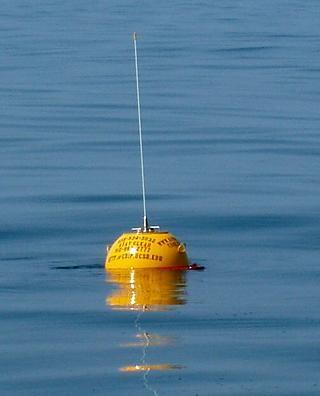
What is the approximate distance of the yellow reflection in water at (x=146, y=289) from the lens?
1350 centimetres

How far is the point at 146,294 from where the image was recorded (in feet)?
45.5

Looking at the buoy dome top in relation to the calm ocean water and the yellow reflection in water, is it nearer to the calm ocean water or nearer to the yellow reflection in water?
the yellow reflection in water

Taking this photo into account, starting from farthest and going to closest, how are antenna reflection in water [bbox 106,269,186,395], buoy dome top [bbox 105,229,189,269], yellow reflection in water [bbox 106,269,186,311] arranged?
buoy dome top [bbox 105,229,189,269]
yellow reflection in water [bbox 106,269,186,311]
antenna reflection in water [bbox 106,269,186,395]

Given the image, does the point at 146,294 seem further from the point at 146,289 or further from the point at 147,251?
the point at 147,251

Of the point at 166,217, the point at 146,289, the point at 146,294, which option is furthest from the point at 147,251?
the point at 166,217

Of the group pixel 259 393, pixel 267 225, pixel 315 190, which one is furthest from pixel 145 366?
pixel 315 190

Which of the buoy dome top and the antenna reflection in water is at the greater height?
the buoy dome top

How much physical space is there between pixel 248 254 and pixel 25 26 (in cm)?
3526

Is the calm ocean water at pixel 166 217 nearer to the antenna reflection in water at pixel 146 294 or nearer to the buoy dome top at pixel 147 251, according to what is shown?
the antenna reflection in water at pixel 146 294

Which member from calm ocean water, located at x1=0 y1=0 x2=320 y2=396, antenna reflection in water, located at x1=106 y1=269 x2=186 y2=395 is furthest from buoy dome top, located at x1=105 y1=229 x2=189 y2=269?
calm ocean water, located at x1=0 y1=0 x2=320 y2=396

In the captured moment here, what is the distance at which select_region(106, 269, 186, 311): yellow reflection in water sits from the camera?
13.5 m

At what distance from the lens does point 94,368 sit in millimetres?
11203

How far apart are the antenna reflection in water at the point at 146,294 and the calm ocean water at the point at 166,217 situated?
0.10 feet

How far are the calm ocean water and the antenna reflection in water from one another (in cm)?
3
